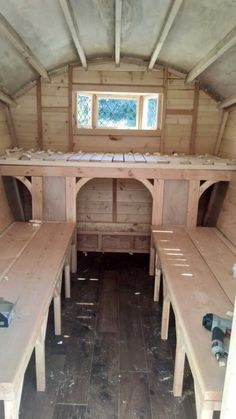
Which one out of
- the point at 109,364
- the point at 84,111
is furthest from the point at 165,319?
the point at 84,111

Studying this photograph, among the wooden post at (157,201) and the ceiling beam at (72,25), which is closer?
the ceiling beam at (72,25)

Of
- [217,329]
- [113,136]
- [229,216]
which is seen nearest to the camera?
[217,329]

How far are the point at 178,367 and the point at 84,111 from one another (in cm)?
322

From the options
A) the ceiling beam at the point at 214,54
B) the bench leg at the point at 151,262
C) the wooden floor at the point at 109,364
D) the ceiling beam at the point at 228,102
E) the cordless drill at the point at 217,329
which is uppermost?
the ceiling beam at the point at 214,54

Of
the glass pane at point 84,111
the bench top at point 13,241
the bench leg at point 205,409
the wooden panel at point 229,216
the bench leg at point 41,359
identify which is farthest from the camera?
the glass pane at point 84,111

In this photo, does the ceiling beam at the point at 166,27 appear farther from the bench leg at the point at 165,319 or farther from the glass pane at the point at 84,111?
the bench leg at the point at 165,319

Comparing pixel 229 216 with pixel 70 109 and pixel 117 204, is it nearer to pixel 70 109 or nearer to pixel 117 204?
pixel 117 204

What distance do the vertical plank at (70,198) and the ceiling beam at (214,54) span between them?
5.37ft

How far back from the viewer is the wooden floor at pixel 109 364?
1995 mm

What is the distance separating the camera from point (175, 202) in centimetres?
365

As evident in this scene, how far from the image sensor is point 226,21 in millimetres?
2420

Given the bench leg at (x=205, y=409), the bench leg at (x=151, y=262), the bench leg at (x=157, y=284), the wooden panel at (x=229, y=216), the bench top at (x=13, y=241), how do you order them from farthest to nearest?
the bench leg at (x=151, y=262) → the wooden panel at (x=229, y=216) → the bench leg at (x=157, y=284) → the bench top at (x=13, y=241) → the bench leg at (x=205, y=409)

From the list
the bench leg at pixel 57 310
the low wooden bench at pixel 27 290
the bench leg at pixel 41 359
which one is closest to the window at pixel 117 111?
the low wooden bench at pixel 27 290

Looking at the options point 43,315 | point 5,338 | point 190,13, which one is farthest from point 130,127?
point 5,338
